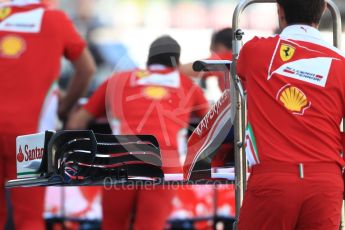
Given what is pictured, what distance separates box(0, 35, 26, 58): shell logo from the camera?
20.2 feet

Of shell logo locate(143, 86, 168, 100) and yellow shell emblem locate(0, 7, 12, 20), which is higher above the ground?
yellow shell emblem locate(0, 7, 12, 20)

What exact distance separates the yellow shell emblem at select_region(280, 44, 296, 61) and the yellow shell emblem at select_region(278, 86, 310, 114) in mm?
145

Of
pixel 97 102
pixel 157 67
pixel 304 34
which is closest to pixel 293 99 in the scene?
pixel 304 34

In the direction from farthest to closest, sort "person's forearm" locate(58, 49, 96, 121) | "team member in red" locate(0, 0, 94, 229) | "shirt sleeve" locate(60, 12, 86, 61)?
"person's forearm" locate(58, 49, 96, 121) < "shirt sleeve" locate(60, 12, 86, 61) < "team member in red" locate(0, 0, 94, 229)

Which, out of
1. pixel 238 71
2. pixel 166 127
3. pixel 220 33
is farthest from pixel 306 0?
pixel 220 33

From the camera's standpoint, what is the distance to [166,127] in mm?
6656

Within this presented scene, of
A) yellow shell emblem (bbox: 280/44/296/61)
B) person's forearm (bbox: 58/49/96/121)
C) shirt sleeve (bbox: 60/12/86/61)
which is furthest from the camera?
person's forearm (bbox: 58/49/96/121)

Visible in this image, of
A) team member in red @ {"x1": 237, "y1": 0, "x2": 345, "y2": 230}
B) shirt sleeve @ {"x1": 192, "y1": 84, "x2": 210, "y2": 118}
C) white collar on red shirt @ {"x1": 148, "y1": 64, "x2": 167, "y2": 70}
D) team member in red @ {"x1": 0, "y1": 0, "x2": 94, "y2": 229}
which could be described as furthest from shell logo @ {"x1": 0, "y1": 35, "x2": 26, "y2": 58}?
team member in red @ {"x1": 237, "y1": 0, "x2": 345, "y2": 230}

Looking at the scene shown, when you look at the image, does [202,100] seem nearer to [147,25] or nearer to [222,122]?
[222,122]

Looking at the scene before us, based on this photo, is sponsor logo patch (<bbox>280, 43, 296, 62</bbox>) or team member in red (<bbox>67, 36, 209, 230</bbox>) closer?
sponsor logo patch (<bbox>280, 43, 296, 62</bbox>)

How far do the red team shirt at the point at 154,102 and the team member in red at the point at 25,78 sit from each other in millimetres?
625

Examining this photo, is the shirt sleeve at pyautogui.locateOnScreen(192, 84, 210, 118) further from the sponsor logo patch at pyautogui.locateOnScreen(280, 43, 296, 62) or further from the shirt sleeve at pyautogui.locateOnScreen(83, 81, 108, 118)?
the sponsor logo patch at pyautogui.locateOnScreen(280, 43, 296, 62)

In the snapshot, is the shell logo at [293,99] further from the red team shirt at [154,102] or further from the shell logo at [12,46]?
the shell logo at [12,46]

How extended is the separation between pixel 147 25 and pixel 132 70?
7560 mm
